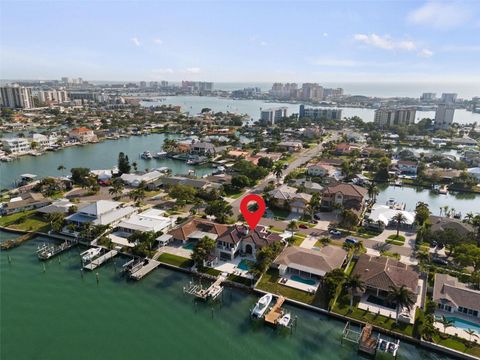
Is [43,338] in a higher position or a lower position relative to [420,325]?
lower

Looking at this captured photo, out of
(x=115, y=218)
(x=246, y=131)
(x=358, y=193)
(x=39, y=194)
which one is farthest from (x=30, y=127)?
(x=358, y=193)

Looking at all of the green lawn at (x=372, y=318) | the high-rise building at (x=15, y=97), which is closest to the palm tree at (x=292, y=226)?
the green lawn at (x=372, y=318)

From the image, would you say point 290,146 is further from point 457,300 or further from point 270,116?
point 457,300

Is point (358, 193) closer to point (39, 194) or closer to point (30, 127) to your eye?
point (39, 194)

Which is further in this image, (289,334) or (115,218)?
(115,218)


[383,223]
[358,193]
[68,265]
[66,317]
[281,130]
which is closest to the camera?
[66,317]

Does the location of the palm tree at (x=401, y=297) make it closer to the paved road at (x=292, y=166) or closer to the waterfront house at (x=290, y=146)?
the paved road at (x=292, y=166)

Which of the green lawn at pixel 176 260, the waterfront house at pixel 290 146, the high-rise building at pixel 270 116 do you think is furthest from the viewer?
the high-rise building at pixel 270 116
